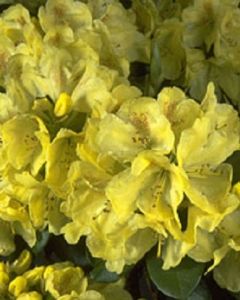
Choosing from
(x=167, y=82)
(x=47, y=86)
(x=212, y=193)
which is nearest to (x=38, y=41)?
(x=47, y=86)

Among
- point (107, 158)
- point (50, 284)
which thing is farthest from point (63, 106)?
point (50, 284)

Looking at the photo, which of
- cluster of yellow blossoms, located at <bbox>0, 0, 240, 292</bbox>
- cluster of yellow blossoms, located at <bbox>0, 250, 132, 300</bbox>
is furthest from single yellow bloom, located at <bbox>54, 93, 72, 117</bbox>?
cluster of yellow blossoms, located at <bbox>0, 250, 132, 300</bbox>

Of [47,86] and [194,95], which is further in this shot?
[194,95]

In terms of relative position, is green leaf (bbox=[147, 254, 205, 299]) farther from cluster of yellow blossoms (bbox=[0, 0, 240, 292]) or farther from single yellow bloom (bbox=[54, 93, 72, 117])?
single yellow bloom (bbox=[54, 93, 72, 117])

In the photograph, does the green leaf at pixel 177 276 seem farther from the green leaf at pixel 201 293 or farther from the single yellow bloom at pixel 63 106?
the single yellow bloom at pixel 63 106

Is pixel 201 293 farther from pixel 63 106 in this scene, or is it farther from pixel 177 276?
pixel 63 106

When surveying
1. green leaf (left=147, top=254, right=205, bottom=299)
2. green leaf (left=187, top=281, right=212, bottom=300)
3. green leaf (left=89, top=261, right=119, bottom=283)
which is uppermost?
green leaf (left=147, top=254, right=205, bottom=299)

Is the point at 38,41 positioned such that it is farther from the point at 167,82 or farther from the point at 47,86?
the point at 167,82

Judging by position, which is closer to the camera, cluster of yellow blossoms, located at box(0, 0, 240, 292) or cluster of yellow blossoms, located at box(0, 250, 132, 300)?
cluster of yellow blossoms, located at box(0, 0, 240, 292)
